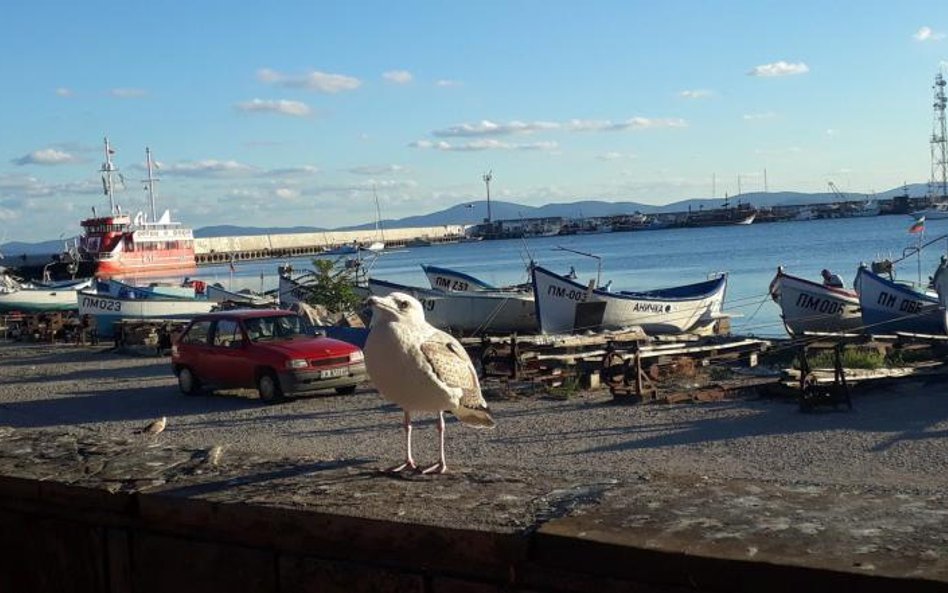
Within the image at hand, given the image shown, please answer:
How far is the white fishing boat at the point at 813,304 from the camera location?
31.0 m

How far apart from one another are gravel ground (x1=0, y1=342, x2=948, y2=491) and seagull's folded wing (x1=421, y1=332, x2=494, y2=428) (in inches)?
123

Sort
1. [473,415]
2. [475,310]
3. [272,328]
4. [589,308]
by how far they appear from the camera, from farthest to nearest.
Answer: [475,310], [589,308], [272,328], [473,415]

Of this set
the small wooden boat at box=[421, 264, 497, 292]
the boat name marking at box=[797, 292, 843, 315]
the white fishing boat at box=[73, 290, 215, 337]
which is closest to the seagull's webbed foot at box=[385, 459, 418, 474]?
the boat name marking at box=[797, 292, 843, 315]

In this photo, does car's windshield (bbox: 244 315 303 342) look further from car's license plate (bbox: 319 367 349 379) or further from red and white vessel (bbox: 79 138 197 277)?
red and white vessel (bbox: 79 138 197 277)

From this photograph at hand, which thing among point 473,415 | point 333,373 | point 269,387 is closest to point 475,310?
point 333,373

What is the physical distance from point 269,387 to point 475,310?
15.2m

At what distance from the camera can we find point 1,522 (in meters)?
5.12

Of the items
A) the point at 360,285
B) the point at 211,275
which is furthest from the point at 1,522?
the point at 211,275

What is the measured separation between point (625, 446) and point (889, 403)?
15.5 ft

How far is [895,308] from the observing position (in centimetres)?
2753

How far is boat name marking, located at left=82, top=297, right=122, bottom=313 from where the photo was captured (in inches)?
1362

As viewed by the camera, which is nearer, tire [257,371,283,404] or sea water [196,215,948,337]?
tire [257,371,283,404]

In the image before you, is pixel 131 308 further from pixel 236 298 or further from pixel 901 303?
pixel 901 303

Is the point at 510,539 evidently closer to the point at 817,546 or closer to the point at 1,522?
the point at 817,546
